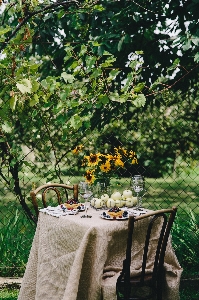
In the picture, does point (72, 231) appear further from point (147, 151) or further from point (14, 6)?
point (147, 151)

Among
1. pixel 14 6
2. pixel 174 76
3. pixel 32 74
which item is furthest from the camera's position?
pixel 174 76

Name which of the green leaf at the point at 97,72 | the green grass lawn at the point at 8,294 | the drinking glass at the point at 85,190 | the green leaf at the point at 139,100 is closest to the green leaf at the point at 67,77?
the green leaf at the point at 97,72

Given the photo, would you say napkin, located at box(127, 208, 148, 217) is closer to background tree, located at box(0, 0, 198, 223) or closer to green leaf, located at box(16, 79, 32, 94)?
background tree, located at box(0, 0, 198, 223)

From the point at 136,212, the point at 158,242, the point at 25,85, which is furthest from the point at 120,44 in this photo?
the point at 158,242

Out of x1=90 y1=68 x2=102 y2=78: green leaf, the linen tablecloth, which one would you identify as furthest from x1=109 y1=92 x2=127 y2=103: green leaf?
the linen tablecloth

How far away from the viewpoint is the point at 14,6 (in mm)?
4949

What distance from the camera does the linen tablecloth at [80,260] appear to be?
11.0 feet

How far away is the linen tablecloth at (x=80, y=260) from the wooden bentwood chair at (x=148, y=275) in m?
0.08

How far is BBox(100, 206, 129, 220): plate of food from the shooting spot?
354 centimetres


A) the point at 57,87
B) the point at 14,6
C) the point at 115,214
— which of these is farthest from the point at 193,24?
the point at 115,214

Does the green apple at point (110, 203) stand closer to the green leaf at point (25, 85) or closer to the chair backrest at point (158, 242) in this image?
the chair backrest at point (158, 242)

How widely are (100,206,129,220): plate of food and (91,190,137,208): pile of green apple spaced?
274mm

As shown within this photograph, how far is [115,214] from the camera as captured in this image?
3551 millimetres

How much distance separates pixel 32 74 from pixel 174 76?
1.71 m
